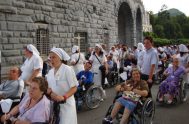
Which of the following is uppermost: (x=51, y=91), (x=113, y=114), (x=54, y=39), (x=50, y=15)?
(x=50, y=15)

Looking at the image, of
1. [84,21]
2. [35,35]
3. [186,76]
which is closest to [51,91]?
[186,76]

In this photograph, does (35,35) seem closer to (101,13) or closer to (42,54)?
(42,54)

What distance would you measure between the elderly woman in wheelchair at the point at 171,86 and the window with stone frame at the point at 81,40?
7943 mm

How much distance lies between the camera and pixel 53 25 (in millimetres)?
14555

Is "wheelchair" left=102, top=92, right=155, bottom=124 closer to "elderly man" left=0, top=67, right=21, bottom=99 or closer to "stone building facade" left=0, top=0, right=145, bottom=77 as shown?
"elderly man" left=0, top=67, right=21, bottom=99

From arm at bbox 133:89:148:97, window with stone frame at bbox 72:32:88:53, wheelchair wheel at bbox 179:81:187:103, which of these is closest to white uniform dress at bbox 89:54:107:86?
wheelchair wheel at bbox 179:81:187:103

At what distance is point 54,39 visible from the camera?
1458 cm

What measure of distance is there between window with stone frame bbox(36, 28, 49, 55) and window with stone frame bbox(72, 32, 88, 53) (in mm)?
→ 2735

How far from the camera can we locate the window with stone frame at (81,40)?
55.6ft

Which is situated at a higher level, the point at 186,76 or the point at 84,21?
the point at 84,21

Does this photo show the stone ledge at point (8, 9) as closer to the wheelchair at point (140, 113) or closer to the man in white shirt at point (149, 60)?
the man in white shirt at point (149, 60)

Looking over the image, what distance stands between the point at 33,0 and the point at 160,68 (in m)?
6.07

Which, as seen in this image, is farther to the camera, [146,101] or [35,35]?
[35,35]

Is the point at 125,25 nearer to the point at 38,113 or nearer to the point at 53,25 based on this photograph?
the point at 53,25
